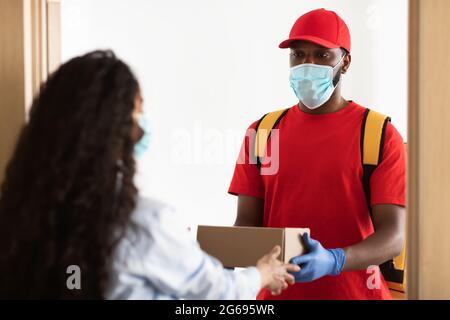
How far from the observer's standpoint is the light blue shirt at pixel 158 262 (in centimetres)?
113

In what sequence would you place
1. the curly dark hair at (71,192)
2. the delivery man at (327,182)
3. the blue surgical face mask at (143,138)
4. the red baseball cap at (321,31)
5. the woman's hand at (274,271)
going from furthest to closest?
the red baseball cap at (321,31)
the delivery man at (327,182)
the woman's hand at (274,271)
the blue surgical face mask at (143,138)
the curly dark hair at (71,192)

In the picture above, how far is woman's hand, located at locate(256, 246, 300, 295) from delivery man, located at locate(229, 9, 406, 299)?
11 centimetres

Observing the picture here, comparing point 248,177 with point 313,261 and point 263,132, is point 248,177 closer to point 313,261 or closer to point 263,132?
point 263,132

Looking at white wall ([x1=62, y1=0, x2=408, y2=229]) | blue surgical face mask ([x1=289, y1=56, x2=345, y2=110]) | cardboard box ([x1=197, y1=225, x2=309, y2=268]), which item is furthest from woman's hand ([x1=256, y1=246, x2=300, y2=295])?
white wall ([x1=62, y1=0, x2=408, y2=229])

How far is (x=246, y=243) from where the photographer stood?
1550 millimetres

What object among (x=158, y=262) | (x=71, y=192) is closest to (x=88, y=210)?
(x=71, y=192)

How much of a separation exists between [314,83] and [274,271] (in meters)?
0.69

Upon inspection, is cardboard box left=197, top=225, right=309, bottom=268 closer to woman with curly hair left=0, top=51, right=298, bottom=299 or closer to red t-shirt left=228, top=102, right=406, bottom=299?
red t-shirt left=228, top=102, right=406, bottom=299

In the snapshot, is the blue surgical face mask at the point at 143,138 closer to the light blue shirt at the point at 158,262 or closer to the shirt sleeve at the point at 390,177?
the light blue shirt at the point at 158,262

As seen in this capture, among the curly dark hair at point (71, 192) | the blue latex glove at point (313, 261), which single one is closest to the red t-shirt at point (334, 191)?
the blue latex glove at point (313, 261)
